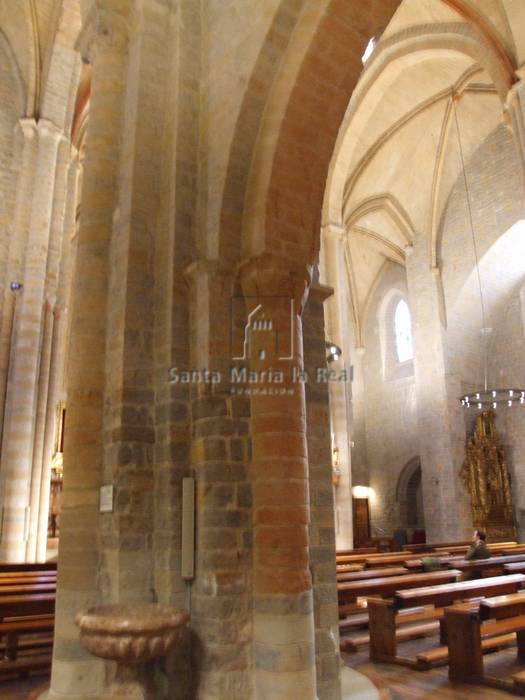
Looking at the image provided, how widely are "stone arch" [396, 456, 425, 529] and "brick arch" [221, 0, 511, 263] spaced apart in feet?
58.1

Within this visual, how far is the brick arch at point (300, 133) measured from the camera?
5.62 metres

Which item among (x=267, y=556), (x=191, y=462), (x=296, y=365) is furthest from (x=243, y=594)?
(x=296, y=365)

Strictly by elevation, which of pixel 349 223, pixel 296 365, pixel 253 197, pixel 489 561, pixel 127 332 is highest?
pixel 349 223

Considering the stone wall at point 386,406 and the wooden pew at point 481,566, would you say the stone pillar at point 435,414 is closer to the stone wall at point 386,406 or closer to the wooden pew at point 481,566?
the stone wall at point 386,406

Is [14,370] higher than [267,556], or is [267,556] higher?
[14,370]

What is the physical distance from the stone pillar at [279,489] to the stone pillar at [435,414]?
14231mm

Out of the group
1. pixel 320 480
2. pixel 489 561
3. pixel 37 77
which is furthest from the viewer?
pixel 37 77

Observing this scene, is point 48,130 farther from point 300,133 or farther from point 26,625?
point 26,625

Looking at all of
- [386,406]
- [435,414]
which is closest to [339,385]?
[435,414]

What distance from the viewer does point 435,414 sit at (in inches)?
746

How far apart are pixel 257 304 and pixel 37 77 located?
11432 mm

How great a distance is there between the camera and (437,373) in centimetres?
1902

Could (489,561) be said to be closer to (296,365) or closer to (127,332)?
(296,365)
